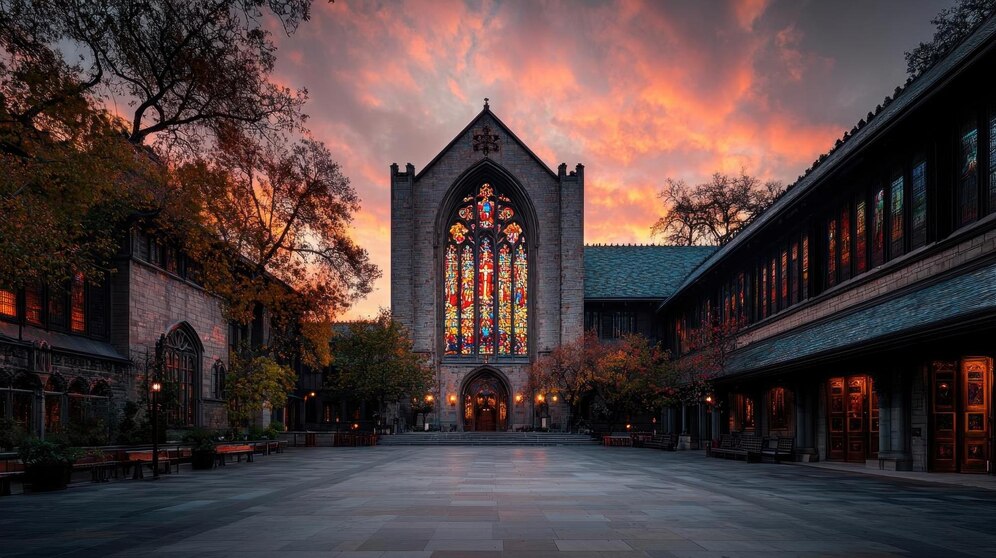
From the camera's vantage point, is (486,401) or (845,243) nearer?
(845,243)

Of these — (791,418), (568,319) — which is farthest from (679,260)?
(791,418)

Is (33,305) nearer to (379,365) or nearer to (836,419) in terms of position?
(836,419)

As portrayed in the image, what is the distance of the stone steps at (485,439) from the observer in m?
49.4

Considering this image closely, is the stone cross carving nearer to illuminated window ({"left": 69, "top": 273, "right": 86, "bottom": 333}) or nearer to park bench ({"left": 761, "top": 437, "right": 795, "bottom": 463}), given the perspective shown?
illuminated window ({"left": 69, "top": 273, "right": 86, "bottom": 333})

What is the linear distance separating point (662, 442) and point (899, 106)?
2154cm

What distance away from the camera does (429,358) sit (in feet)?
194

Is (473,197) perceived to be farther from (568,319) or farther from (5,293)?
(5,293)

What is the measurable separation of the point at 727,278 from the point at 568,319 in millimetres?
19939

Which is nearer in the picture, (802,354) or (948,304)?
(948,304)

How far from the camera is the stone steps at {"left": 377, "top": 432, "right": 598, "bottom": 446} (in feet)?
162

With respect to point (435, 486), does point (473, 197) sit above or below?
above

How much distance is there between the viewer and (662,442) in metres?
39.1

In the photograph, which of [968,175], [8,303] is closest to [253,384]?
[8,303]

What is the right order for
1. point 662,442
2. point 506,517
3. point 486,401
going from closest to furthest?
point 506,517
point 662,442
point 486,401
